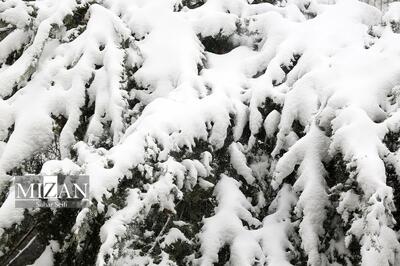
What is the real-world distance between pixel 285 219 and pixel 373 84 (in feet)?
3.56

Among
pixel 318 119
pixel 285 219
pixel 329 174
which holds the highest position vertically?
pixel 318 119

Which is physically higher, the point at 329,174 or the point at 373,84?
the point at 373,84

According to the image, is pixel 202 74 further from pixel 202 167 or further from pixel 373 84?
pixel 373 84

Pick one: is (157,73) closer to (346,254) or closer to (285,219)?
(285,219)

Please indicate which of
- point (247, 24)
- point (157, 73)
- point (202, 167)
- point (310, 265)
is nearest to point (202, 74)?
point (157, 73)

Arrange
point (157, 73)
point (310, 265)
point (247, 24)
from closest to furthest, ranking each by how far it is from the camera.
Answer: point (310, 265)
point (157, 73)
point (247, 24)

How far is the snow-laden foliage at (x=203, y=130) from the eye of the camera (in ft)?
8.59

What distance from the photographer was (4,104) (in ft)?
11.3

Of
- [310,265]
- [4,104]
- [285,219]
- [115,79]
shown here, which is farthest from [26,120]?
[310,265]

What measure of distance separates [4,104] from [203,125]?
61.5 inches

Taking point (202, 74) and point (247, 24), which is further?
point (247, 24)

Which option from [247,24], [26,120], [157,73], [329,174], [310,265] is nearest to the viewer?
[310,265]

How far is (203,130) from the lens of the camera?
3088 millimetres

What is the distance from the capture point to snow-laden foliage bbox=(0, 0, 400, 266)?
103 inches
